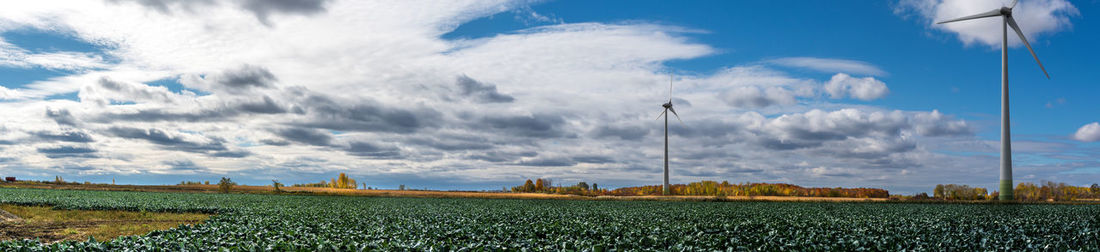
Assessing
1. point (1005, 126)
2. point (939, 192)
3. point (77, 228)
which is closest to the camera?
point (77, 228)

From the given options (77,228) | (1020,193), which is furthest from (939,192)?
(77,228)

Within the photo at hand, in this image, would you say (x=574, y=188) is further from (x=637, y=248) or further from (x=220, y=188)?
(x=637, y=248)

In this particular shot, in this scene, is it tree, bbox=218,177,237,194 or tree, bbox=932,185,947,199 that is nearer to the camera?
tree, bbox=932,185,947,199

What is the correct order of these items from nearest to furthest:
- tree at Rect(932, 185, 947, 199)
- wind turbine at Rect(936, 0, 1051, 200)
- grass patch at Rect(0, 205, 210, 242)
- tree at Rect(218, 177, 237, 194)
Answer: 1. grass patch at Rect(0, 205, 210, 242)
2. wind turbine at Rect(936, 0, 1051, 200)
3. tree at Rect(932, 185, 947, 199)
4. tree at Rect(218, 177, 237, 194)

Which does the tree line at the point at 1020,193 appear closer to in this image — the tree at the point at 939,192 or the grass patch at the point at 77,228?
the tree at the point at 939,192

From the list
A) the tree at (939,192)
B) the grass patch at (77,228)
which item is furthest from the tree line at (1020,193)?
the grass patch at (77,228)

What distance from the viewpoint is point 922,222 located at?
42750mm

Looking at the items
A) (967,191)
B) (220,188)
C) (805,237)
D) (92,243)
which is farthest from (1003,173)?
(220,188)

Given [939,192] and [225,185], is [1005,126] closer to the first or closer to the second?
[939,192]

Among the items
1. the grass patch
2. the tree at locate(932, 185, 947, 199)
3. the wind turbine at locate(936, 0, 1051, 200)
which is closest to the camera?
the grass patch

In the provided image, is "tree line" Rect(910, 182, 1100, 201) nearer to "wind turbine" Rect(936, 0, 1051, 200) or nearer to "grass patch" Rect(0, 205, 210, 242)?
"wind turbine" Rect(936, 0, 1051, 200)

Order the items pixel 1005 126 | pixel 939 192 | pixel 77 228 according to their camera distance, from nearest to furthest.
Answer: pixel 77 228 < pixel 1005 126 < pixel 939 192

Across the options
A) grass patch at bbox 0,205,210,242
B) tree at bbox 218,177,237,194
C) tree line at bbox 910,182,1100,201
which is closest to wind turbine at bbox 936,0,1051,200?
tree line at bbox 910,182,1100,201

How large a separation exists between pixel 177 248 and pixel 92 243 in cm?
316
